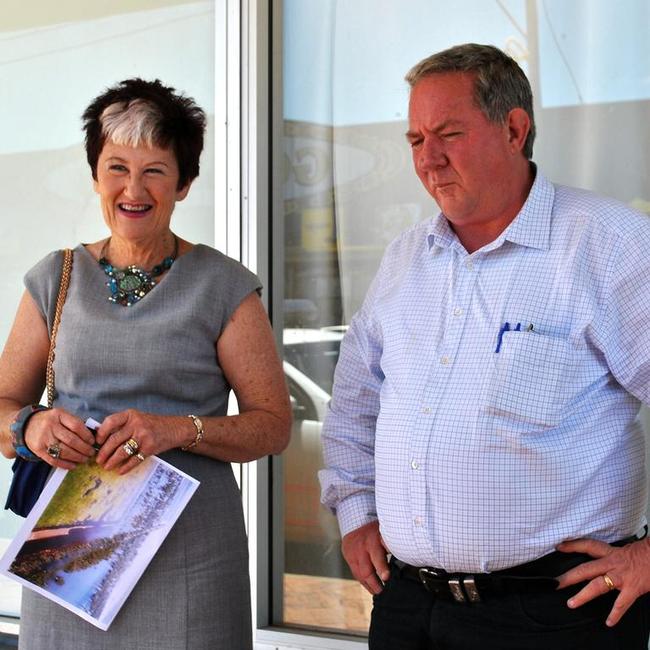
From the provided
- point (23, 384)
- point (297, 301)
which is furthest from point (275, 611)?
point (23, 384)

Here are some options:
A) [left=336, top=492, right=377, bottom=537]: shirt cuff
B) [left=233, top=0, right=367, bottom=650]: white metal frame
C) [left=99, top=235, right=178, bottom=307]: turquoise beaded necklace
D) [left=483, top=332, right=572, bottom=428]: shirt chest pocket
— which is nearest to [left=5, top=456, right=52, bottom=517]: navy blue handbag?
[left=99, top=235, right=178, bottom=307]: turquoise beaded necklace

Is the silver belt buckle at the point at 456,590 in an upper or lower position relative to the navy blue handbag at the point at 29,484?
lower

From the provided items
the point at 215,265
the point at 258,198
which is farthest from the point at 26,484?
the point at 258,198

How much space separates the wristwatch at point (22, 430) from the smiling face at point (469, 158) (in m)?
0.97

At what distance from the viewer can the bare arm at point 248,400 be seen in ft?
7.31

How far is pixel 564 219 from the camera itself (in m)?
2.13

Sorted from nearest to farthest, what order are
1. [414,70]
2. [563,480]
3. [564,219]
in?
1. [563,480]
2. [564,219]
3. [414,70]

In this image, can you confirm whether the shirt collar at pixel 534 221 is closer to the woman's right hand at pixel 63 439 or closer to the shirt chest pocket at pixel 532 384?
the shirt chest pocket at pixel 532 384

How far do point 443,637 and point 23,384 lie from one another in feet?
3.54

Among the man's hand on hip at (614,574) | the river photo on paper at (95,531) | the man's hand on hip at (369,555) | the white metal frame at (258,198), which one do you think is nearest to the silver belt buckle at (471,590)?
the man's hand on hip at (614,574)

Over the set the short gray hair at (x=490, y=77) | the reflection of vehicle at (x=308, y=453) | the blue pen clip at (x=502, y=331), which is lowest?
the reflection of vehicle at (x=308, y=453)

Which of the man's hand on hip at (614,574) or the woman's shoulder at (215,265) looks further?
the woman's shoulder at (215,265)

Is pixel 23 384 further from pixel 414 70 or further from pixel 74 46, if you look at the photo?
pixel 74 46

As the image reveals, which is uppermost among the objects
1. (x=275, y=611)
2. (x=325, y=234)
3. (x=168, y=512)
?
(x=325, y=234)
